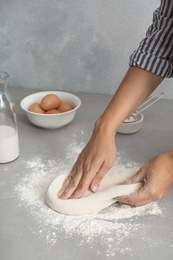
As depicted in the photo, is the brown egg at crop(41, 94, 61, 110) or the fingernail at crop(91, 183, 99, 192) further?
the brown egg at crop(41, 94, 61, 110)

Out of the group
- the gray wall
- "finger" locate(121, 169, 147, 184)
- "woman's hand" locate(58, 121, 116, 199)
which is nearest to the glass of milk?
"woman's hand" locate(58, 121, 116, 199)

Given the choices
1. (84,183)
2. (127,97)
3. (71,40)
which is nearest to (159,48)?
(127,97)

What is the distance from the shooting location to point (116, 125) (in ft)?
3.22

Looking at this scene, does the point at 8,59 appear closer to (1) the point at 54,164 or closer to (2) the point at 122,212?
(1) the point at 54,164

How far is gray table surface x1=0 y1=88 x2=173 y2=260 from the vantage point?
2.55ft

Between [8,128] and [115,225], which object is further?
[8,128]

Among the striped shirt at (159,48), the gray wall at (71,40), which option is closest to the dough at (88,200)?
the striped shirt at (159,48)

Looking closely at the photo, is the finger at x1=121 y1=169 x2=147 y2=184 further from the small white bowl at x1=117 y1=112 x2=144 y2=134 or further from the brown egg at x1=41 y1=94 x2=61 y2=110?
the brown egg at x1=41 y1=94 x2=61 y2=110

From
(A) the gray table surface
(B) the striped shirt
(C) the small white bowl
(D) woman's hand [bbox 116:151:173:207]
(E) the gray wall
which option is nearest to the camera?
(A) the gray table surface

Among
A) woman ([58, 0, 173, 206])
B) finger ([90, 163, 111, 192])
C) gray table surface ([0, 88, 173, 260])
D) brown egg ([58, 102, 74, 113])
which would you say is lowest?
gray table surface ([0, 88, 173, 260])

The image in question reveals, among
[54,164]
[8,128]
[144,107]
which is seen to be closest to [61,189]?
[54,164]

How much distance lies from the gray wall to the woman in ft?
1.24

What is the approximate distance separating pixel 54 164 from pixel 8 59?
63 centimetres

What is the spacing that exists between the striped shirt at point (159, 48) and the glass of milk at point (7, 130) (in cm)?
36
